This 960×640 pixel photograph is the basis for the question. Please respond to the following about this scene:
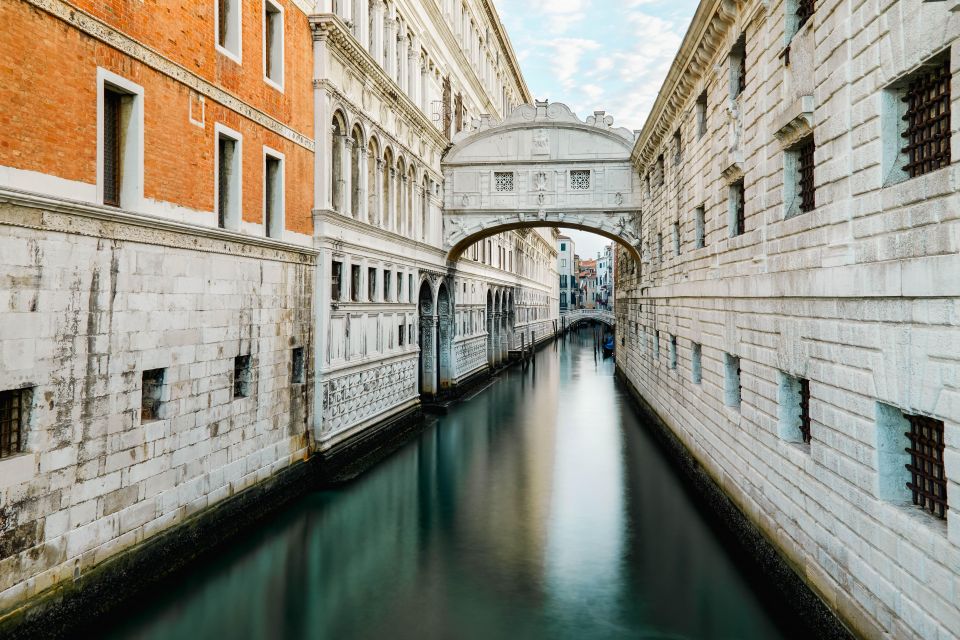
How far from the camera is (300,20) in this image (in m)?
11.8

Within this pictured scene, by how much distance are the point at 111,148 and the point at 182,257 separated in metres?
1.50

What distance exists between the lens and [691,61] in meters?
12.4

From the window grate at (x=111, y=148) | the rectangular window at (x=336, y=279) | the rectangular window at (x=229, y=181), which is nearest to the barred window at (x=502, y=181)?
the rectangular window at (x=336, y=279)

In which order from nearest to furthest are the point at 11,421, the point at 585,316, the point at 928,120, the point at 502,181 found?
the point at 928,120, the point at 11,421, the point at 502,181, the point at 585,316

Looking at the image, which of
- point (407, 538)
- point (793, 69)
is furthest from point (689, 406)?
point (793, 69)

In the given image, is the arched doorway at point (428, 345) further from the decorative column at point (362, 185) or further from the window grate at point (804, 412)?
the window grate at point (804, 412)

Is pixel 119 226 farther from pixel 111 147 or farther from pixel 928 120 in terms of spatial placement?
pixel 928 120

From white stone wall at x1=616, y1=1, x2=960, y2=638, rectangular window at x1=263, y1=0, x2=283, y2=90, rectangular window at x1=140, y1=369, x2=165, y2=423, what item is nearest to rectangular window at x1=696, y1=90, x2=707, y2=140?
white stone wall at x1=616, y1=1, x2=960, y2=638

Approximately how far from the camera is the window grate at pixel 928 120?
4.98m

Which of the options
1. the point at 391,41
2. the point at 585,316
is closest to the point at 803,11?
the point at 391,41

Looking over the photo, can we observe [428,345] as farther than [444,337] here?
No

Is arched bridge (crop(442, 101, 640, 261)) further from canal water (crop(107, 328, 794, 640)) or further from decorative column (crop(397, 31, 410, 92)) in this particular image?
canal water (crop(107, 328, 794, 640))

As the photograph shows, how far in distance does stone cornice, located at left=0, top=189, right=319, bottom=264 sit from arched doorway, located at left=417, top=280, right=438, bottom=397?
10.5 metres

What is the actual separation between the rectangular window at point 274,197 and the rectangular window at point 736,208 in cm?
749
